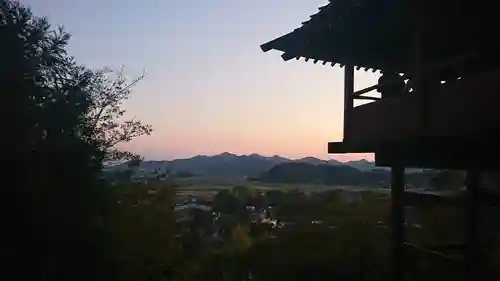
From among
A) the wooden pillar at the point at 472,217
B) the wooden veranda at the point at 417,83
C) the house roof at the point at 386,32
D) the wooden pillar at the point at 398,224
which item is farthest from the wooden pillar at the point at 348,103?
the wooden pillar at the point at 472,217

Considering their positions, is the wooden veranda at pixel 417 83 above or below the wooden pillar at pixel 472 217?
above

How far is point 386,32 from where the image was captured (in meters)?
6.14

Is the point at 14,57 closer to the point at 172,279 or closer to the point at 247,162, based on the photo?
the point at 172,279

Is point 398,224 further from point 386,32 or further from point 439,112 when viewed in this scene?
point 386,32

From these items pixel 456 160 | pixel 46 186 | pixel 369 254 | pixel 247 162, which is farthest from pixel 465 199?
pixel 247 162

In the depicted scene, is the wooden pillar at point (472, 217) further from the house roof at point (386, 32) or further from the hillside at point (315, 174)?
the hillside at point (315, 174)

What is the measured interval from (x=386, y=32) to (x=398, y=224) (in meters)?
2.35

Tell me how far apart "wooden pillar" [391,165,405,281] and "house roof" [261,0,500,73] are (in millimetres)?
1585

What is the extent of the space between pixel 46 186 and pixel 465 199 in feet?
22.2

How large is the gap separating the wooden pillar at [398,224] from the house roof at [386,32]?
1585 millimetres

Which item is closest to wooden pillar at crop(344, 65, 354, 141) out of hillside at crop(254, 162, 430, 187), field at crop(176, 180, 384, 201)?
hillside at crop(254, 162, 430, 187)

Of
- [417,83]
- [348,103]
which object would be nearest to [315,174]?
[348,103]

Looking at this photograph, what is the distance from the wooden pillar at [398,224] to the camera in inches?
254

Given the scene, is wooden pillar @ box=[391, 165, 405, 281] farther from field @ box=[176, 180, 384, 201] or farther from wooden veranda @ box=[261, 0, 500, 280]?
field @ box=[176, 180, 384, 201]
